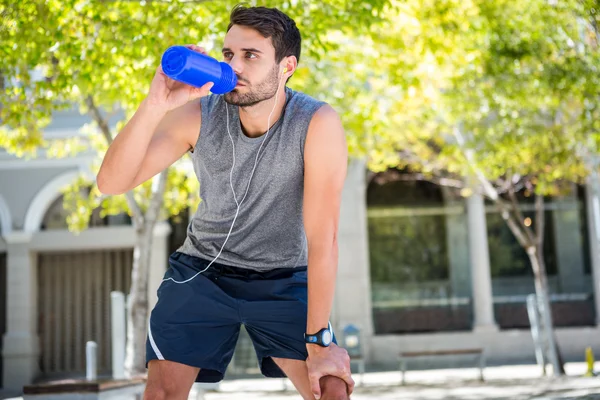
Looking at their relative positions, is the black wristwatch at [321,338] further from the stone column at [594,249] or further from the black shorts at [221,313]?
the stone column at [594,249]

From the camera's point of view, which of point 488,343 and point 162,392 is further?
point 488,343

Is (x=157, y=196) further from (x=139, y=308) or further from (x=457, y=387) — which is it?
(x=457, y=387)

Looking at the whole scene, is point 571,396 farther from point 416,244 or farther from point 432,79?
point 416,244

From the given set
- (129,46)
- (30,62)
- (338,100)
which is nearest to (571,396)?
(338,100)

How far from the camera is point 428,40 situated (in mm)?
9484

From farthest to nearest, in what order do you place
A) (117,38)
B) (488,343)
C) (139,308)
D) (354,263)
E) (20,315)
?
(488,343) < (354,263) < (20,315) < (139,308) < (117,38)

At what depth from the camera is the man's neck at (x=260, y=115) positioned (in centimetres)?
272

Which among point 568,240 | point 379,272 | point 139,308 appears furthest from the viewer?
point 568,240

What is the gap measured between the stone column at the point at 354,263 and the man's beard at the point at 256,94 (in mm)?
14627

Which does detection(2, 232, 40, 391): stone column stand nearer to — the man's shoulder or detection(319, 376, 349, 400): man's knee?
the man's shoulder

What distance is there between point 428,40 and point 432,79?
379cm

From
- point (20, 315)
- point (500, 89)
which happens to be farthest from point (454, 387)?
point (20, 315)

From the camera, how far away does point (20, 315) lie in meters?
16.8

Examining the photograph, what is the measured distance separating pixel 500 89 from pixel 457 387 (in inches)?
183
